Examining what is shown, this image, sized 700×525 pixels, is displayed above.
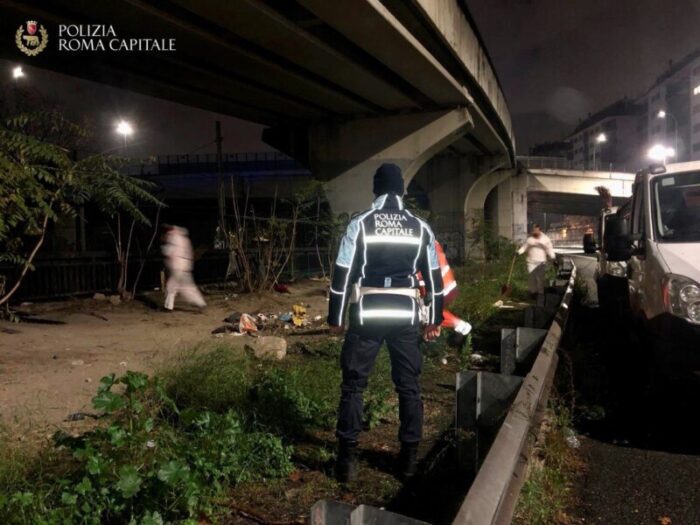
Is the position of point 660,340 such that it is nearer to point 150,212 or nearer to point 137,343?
point 137,343

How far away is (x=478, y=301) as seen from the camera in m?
9.86

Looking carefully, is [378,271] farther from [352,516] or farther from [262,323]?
[262,323]

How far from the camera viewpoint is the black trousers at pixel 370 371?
135 inches

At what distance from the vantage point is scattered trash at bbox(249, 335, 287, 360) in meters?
6.68

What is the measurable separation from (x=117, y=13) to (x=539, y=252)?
1056 cm

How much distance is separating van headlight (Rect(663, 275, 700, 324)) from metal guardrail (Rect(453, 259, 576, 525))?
146cm

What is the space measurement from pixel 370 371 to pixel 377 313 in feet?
1.25

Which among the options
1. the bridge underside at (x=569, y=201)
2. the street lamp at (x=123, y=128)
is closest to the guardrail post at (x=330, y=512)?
the street lamp at (x=123, y=128)

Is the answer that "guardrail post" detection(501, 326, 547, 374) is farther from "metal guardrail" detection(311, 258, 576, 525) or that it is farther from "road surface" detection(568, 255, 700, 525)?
"road surface" detection(568, 255, 700, 525)

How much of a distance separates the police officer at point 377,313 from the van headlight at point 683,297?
240 cm

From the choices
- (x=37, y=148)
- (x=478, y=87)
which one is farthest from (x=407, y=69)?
(x=37, y=148)

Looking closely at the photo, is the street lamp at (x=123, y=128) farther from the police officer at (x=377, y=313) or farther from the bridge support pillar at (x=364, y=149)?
the police officer at (x=377, y=313)

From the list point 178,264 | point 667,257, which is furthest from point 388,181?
point 178,264

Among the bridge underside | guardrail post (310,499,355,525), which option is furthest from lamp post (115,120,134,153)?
the bridge underside
